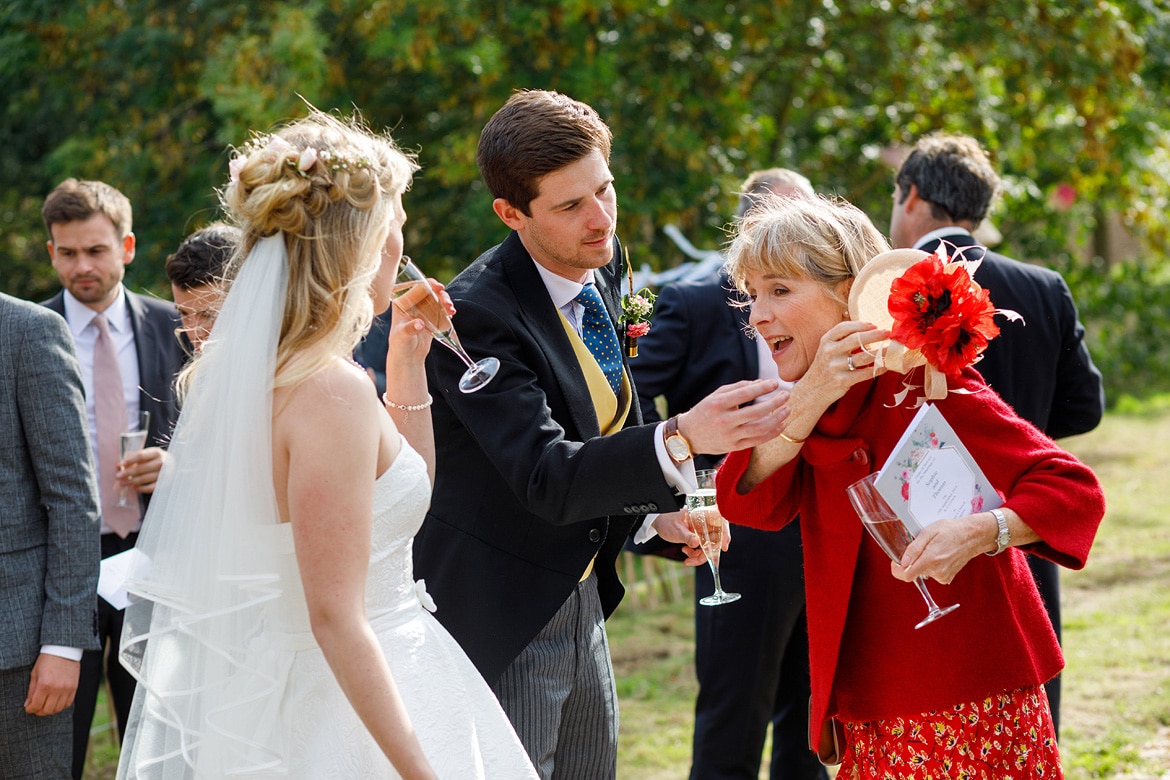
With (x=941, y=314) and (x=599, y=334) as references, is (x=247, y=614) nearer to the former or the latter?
(x=599, y=334)

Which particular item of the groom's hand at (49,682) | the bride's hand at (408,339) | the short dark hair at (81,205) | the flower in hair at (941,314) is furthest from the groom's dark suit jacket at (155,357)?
the flower in hair at (941,314)

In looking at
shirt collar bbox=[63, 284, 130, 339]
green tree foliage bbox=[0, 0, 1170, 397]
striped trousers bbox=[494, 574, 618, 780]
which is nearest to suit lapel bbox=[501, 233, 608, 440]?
striped trousers bbox=[494, 574, 618, 780]

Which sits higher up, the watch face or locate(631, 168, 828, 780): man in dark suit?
the watch face

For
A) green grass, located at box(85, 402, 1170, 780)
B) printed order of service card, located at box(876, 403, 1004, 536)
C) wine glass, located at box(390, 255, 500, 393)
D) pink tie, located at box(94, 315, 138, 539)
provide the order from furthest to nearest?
green grass, located at box(85, 402, 1170, 780) < pink tie, located at box(94, 315, 138, 539) < wine glass, located at box(390, 255, 500, 393) < printed order of service card, located at box(876, 403, 1004, 536)

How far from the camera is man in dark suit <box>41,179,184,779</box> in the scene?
14.9 ft

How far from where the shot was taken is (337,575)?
80.7 inches

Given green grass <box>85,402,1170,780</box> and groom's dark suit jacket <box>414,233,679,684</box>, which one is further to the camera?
green grass <box>85,402,1170,780</box>

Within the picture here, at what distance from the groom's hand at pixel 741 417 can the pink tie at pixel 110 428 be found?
2941 mm

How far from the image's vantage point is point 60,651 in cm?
329

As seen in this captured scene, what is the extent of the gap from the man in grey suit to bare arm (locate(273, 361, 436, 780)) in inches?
62.1

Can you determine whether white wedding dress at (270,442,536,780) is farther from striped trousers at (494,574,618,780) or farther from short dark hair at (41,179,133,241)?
short dark hair at (41,179,133,241)

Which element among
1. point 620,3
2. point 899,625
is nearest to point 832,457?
point 899,625

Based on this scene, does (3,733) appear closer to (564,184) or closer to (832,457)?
(564,184)

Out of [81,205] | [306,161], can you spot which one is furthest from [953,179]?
[81,205]
